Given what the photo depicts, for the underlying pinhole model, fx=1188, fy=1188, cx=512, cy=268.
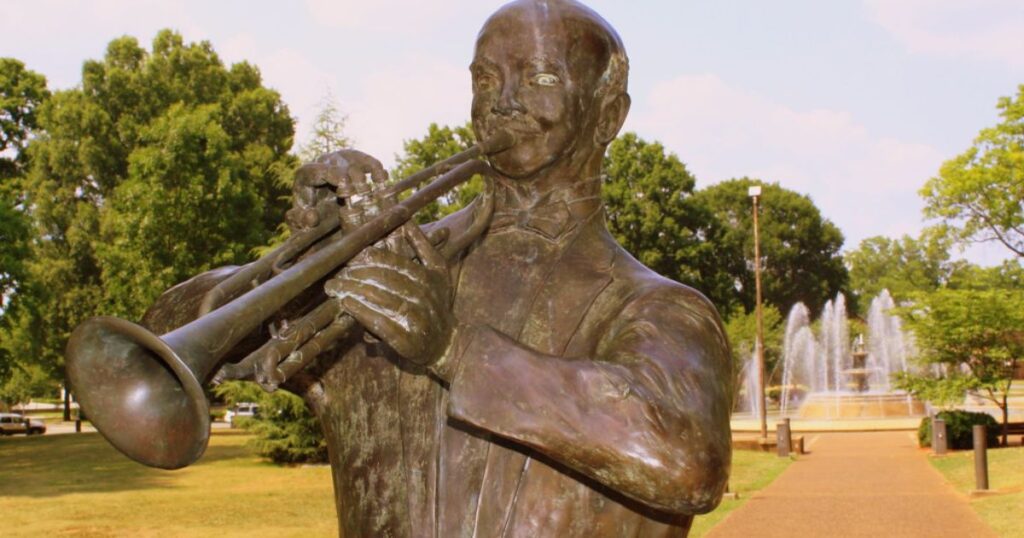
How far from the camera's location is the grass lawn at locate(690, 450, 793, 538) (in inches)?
655

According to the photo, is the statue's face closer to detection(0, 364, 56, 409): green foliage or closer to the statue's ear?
the statue's ear

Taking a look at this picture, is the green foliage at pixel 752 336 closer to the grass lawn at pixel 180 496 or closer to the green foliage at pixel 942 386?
the green foliage at pixel 942 386

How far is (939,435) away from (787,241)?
43.3m

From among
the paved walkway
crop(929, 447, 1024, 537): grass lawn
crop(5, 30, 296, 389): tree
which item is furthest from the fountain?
crop(5, 30, 296, 389): tree

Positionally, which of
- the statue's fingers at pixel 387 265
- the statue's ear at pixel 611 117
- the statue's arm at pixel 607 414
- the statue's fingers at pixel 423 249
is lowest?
the statue's arm at pixel 607 414

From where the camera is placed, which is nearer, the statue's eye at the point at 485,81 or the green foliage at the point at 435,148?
the statue's eye at the point at 485,81

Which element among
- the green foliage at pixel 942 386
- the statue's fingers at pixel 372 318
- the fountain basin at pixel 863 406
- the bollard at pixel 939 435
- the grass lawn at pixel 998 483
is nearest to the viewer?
the statue's fingers at pixel 372 318

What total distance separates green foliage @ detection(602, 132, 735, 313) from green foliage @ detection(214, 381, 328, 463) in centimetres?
2203

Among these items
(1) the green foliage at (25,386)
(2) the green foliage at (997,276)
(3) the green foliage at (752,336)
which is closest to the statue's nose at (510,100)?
(2) the green foliage at (997,276)

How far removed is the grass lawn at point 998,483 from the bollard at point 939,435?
0.82 feet

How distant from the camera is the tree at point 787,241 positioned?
6650 centimetres

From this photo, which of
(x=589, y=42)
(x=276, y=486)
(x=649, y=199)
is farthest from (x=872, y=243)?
(x=589, y=42)

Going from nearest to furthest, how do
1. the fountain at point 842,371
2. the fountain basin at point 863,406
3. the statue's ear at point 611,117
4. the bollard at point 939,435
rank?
the statue's ear at point 611,117
the bollard at point 939,435
the fountain basin at point 863,406
the fountain at point 842,371

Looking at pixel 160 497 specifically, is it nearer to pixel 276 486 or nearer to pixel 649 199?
pixel 276 486
